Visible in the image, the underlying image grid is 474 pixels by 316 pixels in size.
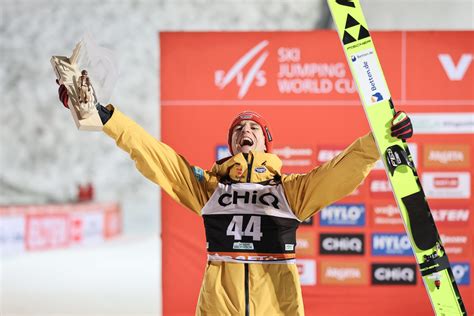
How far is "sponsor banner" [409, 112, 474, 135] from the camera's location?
4.32 meters

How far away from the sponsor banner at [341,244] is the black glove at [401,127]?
6.11 ft

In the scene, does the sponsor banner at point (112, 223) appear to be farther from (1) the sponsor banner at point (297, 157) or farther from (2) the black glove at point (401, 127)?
(2) the black glove at point (401, 127)

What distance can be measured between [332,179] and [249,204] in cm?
32

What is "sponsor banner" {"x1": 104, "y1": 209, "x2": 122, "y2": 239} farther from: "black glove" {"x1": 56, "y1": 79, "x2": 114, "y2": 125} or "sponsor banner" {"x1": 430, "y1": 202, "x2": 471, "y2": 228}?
"black glove" {"x1": 56, "y1": 79, "x2": 114, "y2": 125}

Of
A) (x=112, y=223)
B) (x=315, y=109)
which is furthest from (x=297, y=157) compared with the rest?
(x=112, y=223)

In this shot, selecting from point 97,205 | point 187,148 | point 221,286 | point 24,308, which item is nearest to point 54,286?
point 24,308

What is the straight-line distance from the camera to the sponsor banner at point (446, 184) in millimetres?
4328

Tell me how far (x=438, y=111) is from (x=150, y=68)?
11.7 m

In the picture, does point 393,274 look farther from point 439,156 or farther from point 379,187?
point 439,156

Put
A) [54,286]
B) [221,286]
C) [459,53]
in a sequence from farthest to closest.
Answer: [54,286]
[459,53]
[221,286]

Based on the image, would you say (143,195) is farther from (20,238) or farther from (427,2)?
(427,2)

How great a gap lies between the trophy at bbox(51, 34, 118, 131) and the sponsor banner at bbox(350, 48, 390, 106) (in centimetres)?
90

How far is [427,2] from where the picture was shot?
538 centimetres

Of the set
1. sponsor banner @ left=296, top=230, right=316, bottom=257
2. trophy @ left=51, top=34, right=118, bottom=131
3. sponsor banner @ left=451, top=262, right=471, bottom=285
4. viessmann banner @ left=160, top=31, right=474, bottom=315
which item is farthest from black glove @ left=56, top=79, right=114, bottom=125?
sponsor banner @ left=451, top=262, right=471, bottom=285
